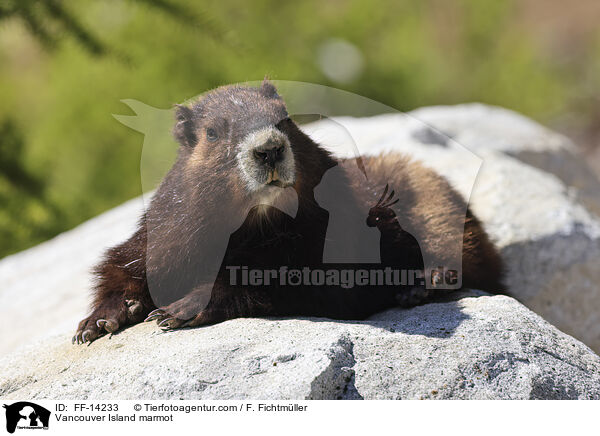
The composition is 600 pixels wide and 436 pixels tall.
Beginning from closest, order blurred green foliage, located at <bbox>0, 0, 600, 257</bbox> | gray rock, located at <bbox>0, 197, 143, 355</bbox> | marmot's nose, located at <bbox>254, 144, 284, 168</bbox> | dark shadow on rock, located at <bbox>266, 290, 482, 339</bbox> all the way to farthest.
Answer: marmot's nose, located at <bbox>254, 144, 284, 168</bbox>, dark shadow on rock, located at <bbox>266, 290, 482, 339</bbox>, gray rock, located at <bbox>0, 197, 143, 355</bbox>, blurred green foliage, located at <bbox>0, 0, 600, 257</bbox>

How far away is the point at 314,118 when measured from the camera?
371cm

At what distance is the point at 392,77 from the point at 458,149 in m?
4.20

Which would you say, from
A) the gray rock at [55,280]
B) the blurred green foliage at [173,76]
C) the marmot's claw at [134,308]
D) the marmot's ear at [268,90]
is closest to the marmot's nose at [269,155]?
the marmot's ear at [268,90]

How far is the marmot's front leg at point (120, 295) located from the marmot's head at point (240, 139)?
0.63 meters

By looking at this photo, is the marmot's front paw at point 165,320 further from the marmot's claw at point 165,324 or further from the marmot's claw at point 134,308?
the marmot's claw at point 134,308

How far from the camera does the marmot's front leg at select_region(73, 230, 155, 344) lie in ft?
11.3

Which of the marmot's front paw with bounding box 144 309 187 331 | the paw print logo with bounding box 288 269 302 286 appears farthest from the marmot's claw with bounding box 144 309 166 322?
the paw print logo with bounding box 288 269 302 286

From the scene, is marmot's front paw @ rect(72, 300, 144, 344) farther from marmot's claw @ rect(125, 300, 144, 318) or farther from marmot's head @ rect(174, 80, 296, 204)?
marmot's head @ rect(174, 80, 296, 204)

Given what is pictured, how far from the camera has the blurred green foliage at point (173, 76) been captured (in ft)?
23.8

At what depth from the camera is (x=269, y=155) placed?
3.01 meters

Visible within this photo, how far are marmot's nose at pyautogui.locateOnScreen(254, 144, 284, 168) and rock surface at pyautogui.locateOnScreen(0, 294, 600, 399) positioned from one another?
2.56 feet
